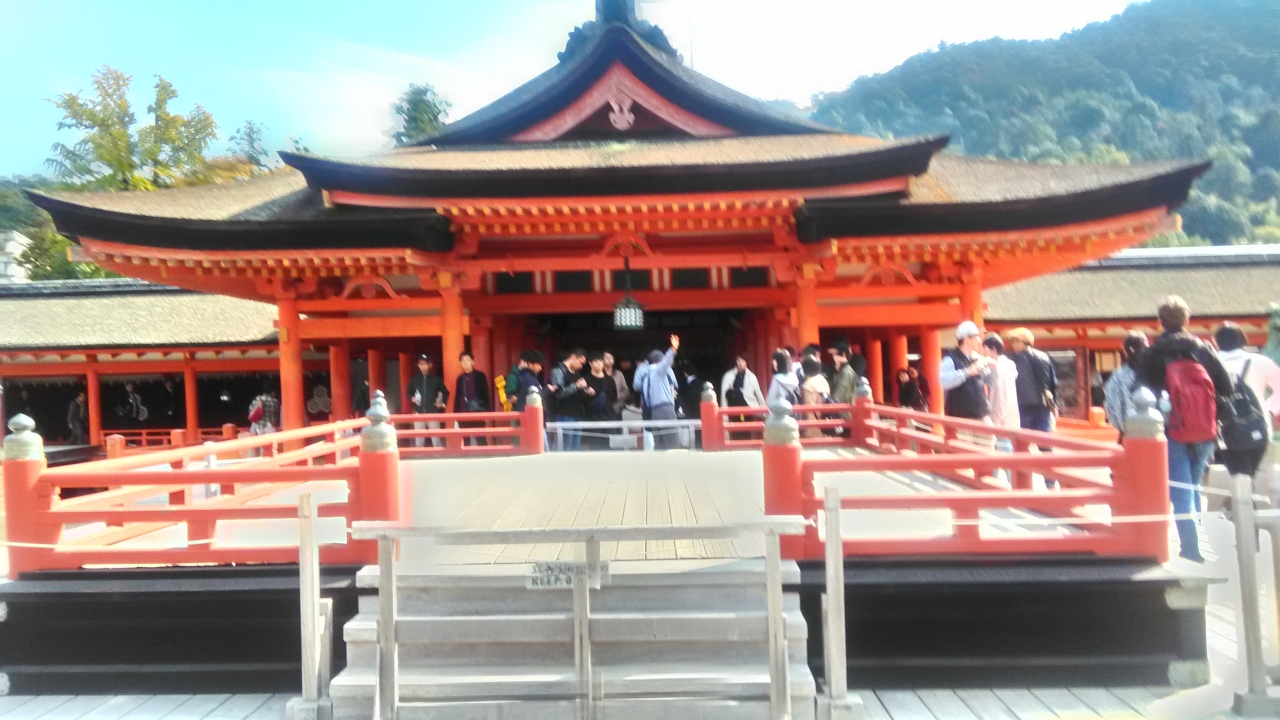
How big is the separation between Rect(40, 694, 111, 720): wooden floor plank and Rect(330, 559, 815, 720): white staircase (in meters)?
1.88

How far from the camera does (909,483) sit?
23.9 ft

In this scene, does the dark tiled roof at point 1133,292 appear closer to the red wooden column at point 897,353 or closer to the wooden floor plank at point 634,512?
the red wooden column at point 897,353

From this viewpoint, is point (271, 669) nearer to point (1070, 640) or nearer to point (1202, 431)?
point (1070, 640)

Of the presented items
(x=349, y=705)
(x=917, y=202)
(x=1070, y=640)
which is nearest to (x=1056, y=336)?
(x=917, y=202)

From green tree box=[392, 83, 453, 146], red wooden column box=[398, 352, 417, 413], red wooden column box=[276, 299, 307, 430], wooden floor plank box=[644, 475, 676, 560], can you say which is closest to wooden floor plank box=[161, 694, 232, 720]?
wooden floor plank box=[644, 475, 676, 560]

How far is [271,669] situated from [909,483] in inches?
228

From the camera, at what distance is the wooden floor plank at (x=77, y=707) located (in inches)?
178

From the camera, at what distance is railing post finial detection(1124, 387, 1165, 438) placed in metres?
4.38

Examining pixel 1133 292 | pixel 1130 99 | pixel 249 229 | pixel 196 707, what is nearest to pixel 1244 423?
pixel 196 707

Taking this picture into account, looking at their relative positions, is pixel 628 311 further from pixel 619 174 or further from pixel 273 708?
pixel 273 708

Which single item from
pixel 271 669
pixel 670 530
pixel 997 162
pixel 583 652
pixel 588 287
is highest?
pixel 997 162

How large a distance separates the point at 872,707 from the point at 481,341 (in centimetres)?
883

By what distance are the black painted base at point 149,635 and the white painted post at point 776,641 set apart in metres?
2.74

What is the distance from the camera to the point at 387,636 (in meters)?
3.84
